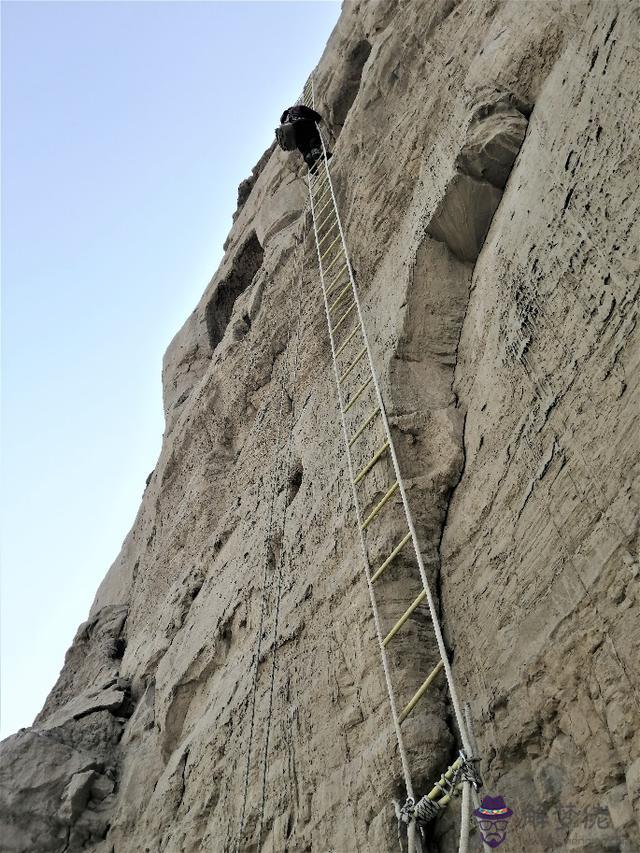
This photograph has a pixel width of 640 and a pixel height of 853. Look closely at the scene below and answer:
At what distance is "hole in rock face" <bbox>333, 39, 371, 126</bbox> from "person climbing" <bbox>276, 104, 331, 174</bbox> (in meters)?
0.45

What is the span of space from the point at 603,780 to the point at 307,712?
223 centimetres

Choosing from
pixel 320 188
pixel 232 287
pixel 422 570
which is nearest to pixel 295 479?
pixel 422 570

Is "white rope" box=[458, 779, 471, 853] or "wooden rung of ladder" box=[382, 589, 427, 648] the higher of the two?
"wooden rung of ladder" box=[382, 589, 427, 648]

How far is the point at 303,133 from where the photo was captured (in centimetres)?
952

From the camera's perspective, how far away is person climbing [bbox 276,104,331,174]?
944 centimetres

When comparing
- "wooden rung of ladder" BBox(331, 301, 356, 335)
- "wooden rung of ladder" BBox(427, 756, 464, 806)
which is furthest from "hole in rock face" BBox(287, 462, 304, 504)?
"wooden rung of ladder" BBox(427, 756, 464, 806)

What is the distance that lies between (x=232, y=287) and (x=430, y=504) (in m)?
8.35

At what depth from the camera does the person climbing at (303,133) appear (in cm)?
944

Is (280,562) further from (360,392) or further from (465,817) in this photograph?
(465,817)

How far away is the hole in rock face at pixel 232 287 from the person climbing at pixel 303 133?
233cm

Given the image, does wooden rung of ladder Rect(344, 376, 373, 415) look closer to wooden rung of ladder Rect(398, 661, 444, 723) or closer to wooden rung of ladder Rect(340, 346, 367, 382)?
wooden rung of ladder Rect(340, 346, 367, 382)

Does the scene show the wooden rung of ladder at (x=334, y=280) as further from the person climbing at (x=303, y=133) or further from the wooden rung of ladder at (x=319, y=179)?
the person climbing at (x=303, y=133)

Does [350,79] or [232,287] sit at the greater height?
[232,287]

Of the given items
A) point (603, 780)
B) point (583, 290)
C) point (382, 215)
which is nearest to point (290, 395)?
point (382, 215)
